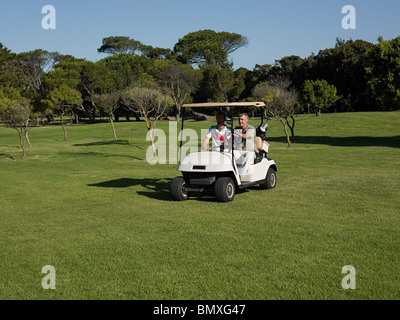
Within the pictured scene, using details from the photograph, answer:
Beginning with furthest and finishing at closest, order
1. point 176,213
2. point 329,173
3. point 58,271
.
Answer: point 329,173, point 176,213, point 58,271

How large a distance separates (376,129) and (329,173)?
28.6 metres

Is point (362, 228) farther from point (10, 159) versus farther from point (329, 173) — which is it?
point (10, 159)

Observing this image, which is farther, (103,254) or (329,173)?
(329,173)

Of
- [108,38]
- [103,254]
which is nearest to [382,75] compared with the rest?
[103,254]

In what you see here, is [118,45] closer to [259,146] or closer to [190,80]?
[190,80]

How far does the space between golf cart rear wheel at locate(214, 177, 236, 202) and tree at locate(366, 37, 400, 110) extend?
20.8 meters

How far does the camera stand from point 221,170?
9523mm

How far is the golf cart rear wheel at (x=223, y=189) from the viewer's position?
9.53 metres

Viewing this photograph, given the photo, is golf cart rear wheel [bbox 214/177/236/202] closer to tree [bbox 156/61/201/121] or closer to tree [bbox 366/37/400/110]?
tree [bbox 366/37/400/110]

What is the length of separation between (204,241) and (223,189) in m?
2.82

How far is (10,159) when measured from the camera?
84.9ft

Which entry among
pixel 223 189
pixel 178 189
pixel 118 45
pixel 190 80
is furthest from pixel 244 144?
pixel 118 45

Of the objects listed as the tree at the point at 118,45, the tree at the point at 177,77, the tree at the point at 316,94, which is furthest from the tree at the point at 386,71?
the tree at the point at 118,45

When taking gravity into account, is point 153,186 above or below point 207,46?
below
